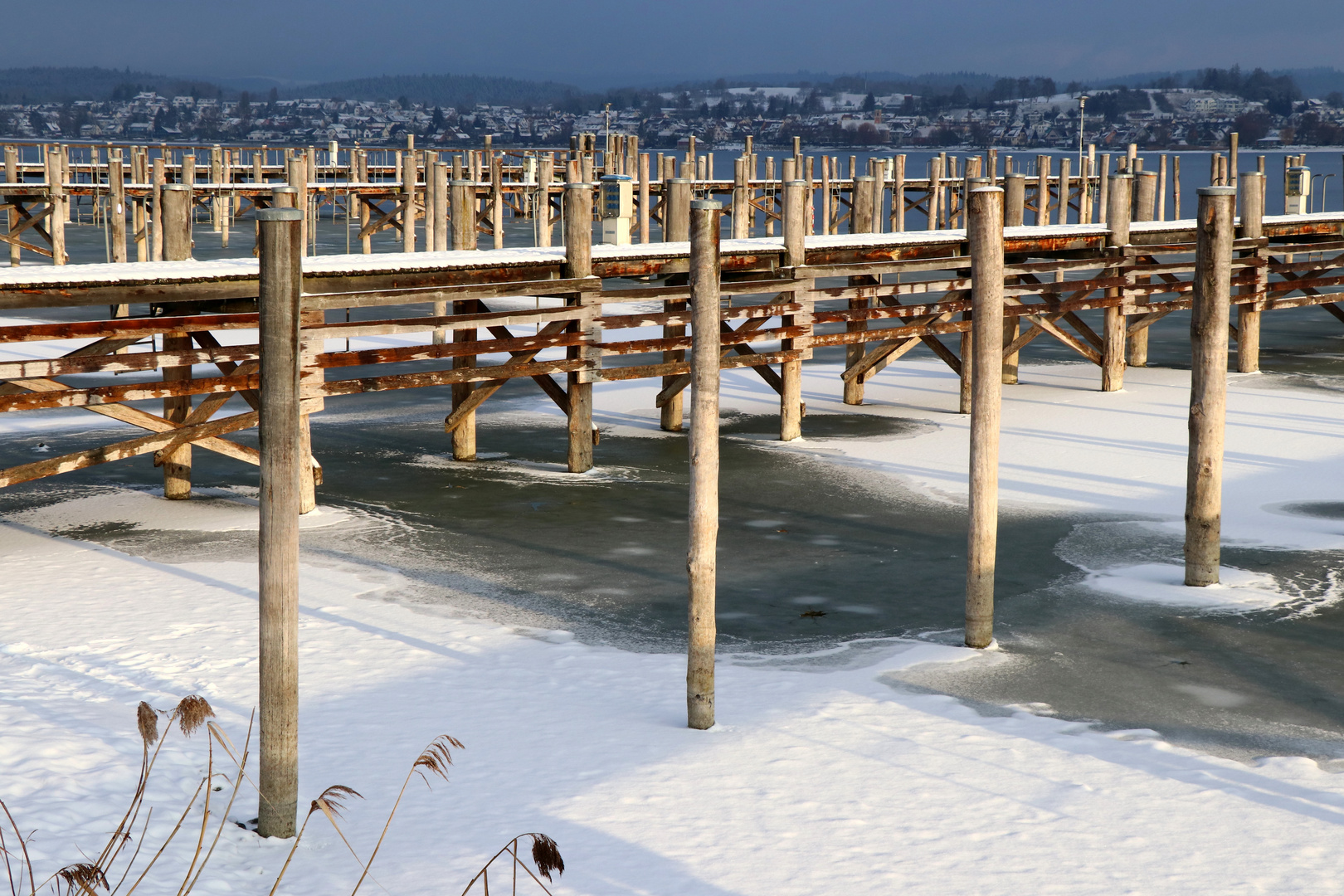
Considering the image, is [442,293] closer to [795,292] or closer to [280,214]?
[795,292]

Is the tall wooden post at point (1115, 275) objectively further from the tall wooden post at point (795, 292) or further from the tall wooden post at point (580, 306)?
the tall wooden post at point (580, 306)

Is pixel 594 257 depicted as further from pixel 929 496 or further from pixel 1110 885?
pixel 1110 885

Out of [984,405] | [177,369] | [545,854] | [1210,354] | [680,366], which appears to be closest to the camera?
[545,854]

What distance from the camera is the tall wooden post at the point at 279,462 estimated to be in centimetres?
606

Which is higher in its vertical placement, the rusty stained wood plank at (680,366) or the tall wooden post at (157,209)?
the tall wooden post at (157,209)

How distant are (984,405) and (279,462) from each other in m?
4.43

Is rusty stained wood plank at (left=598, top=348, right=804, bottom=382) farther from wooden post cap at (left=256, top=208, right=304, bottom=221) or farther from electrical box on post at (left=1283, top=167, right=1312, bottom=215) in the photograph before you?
electrical box on post at (left=1283, top=167, right=1312, bottom=215)

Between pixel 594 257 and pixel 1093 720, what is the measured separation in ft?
26.2

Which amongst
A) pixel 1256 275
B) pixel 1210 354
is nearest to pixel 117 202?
pixel 1256 275

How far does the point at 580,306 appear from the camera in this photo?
13.6m

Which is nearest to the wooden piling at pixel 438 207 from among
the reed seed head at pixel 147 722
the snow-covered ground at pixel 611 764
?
the snow-covered ground at pixel 611 764

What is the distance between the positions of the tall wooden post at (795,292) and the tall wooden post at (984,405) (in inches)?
240

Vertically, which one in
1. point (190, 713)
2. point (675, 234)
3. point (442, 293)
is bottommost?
point (190, 713)

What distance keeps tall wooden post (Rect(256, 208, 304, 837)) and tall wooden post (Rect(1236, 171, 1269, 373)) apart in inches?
577
